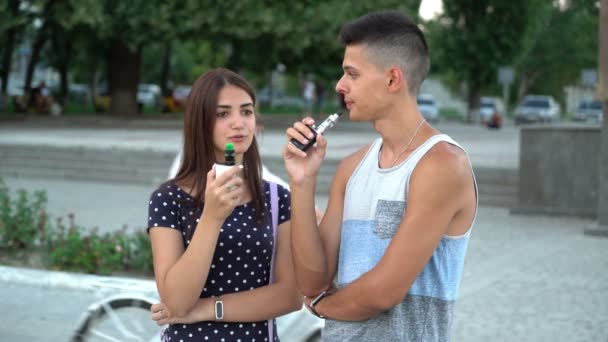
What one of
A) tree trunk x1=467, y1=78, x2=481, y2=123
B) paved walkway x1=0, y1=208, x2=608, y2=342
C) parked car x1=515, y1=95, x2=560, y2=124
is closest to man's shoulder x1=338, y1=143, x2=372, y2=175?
paved walkway x1=0, y1=208, x2=608, y2=342

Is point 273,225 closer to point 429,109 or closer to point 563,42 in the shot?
point 429,109

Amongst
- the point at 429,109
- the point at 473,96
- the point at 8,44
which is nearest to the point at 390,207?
the point at 8,44

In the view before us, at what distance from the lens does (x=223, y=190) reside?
264cm

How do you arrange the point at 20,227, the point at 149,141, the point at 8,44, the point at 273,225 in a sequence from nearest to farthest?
the point at 273,225
the point at 20,227
the point at 149,141
the point at 8,44

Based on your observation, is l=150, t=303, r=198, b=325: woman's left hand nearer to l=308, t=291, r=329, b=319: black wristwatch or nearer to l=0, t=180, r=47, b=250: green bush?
l=308, t=291, r=329, b=319: black wristwatch

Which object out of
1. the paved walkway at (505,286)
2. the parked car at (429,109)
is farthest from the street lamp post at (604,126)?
the parked car at (429,109)

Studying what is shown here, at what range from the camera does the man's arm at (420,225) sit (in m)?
2.38

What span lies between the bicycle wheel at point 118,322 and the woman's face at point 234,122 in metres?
1.72

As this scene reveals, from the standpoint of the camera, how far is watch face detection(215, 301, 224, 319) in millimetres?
2992

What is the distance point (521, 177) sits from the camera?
1311 cm

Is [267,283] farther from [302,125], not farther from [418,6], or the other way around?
[418,6]

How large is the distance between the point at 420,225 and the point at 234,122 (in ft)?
Answer: 2.89

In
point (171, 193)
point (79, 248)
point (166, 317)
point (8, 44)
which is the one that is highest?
point (8, 44)

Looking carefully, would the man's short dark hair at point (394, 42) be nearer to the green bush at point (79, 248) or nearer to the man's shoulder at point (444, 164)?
the man's shoulder at point (444, 164)
